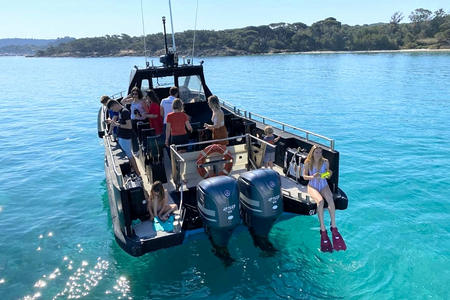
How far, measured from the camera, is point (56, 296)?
19.2ft

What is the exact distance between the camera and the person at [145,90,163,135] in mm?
7762

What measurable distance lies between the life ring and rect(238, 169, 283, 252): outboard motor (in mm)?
805

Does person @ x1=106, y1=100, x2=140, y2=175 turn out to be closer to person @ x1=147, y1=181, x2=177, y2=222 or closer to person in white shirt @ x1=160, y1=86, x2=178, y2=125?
person in white shirt @ x1=160, y1=86, x2=178, y2=125

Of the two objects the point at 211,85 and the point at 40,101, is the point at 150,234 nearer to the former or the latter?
the point at 40,101

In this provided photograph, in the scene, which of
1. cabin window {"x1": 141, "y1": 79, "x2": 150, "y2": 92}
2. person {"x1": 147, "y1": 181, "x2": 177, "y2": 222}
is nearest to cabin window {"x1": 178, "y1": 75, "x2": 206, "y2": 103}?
Answer: cabin window {"x1": 141, "y1": 79, "x2": 150, "y2": 92}

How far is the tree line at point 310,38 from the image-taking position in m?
98.9

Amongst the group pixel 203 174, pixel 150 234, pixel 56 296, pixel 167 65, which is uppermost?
pixel 167 65

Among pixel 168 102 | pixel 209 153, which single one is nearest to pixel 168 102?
pixel 168 102

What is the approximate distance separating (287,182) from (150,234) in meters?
2.80

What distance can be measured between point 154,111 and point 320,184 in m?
3.93

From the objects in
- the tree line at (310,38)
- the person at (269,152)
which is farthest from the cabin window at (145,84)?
the tree line at (310,38)

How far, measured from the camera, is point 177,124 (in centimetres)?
651

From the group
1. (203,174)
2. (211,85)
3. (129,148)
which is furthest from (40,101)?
(203,174)

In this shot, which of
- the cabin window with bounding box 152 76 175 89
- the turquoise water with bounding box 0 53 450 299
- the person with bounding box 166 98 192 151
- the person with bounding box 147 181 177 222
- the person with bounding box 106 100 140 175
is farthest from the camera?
the cabin window with bounding box 152 76 175 89
